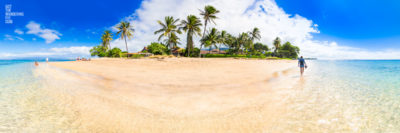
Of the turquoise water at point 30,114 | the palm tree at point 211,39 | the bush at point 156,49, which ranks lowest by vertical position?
the turquoise water at point 30,114

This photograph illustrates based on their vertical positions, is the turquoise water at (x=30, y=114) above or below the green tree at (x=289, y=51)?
below

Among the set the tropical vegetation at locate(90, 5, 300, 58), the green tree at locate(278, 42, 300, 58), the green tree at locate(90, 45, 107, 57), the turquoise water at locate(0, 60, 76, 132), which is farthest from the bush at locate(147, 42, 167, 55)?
the green tree at locate(278, 42, 300, 58)

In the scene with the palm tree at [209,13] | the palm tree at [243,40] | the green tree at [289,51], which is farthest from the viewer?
the green tree at [289,51]

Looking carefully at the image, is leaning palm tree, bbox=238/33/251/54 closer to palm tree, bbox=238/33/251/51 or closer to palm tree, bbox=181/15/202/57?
palm tree, bbox=238/33/251/51

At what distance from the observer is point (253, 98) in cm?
507

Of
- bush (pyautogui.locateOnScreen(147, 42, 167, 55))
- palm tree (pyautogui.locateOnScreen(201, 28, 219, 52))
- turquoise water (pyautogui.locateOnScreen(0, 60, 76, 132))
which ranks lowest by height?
turquoise water (pyautogui.locateOnScreen(0, 60, 76, 132))

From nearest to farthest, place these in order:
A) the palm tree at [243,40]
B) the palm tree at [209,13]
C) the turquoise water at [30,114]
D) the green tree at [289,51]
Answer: the turquoise water at [30,114] → the palm tree at [209,13] → the palm tree at [243,40] → the green tree at [289,51]

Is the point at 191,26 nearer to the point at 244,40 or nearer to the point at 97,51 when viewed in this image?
the point at 244,40

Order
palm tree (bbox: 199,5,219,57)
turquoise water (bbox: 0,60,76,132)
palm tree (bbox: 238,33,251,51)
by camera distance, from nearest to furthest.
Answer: turquoise water (bbox: 0,60,76,132) → palm tree (bbox: 199,5,219,57) → palm tree (bbox: 238,33,251,51)

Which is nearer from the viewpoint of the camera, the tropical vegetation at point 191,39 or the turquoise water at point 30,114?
the turquoise water at point 30,114

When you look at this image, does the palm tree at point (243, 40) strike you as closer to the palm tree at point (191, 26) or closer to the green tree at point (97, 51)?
the palm tree at point (191, 26)

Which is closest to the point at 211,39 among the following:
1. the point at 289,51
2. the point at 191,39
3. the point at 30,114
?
the point at 191,39

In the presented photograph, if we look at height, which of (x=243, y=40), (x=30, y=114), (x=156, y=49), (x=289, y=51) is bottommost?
(x=30, y=114)

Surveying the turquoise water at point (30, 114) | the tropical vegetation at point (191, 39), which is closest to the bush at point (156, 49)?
the tropical vegetation at point (191, 39)
